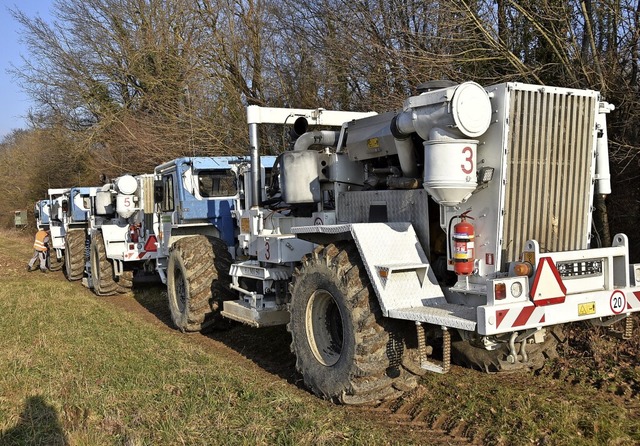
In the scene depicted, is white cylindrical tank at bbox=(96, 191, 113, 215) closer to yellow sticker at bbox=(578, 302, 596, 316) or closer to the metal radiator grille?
the metal radiator grille

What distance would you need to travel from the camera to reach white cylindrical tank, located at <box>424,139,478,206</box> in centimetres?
438

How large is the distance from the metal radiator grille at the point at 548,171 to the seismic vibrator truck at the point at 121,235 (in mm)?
7221

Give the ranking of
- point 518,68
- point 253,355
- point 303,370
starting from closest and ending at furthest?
point 303,370
point 253,355
point 518,68

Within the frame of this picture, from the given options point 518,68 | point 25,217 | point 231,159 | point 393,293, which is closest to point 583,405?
point 393,293

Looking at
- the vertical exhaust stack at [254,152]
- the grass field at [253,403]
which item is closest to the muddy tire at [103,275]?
the grass field at [253,403]

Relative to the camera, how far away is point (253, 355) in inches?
283

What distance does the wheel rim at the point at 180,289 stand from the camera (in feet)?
27.4

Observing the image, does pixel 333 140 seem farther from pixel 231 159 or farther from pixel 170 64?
pixel 170 64

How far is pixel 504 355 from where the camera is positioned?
548cm

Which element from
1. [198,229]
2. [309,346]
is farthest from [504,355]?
[198,229]

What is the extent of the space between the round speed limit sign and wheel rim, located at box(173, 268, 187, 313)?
5.39 metres

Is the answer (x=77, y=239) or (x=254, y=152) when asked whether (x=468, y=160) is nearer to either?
(x=254, y=152)

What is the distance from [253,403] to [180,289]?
3.76 m

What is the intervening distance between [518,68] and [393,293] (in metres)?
4.41
